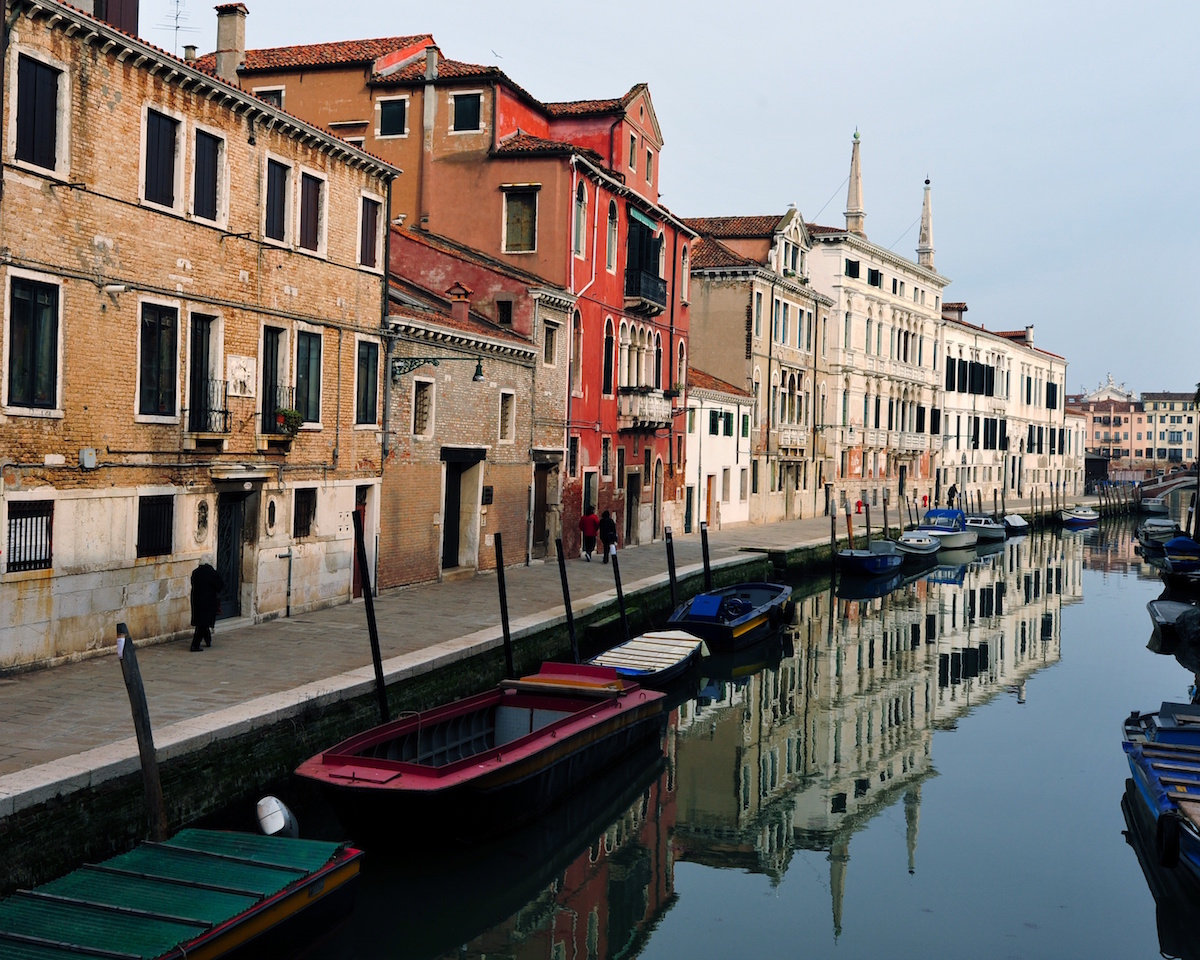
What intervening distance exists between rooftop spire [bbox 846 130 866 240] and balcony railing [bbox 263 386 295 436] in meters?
39.0

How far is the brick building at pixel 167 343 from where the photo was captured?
508 inches

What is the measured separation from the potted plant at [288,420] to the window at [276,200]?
2477 millimetres

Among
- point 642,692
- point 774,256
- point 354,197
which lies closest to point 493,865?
point 642,692

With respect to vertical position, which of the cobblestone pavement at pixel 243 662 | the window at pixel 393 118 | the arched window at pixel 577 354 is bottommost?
the cobblestone pavement at pixel 243 662

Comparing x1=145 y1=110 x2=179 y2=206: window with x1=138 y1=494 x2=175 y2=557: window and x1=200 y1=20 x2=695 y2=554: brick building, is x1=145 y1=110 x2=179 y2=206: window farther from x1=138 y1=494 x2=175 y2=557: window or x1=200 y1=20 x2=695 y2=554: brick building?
x1=200 y1=20 x2=695 y2=554: brick building

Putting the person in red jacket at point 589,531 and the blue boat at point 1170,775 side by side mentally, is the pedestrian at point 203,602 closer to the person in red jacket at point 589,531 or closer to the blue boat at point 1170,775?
the blue boat at point 1170,775

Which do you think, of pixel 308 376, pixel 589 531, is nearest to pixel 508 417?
pixel 589 531

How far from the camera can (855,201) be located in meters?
52.7

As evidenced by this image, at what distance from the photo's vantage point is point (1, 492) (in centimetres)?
1255

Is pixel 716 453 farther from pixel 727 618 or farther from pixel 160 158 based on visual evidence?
pixel 160 158

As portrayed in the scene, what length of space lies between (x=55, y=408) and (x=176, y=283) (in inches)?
104

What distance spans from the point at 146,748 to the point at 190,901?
138 cm

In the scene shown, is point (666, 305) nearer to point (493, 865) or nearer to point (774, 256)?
point (774, 256)

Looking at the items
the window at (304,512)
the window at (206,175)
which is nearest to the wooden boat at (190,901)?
the window at (304,512)
